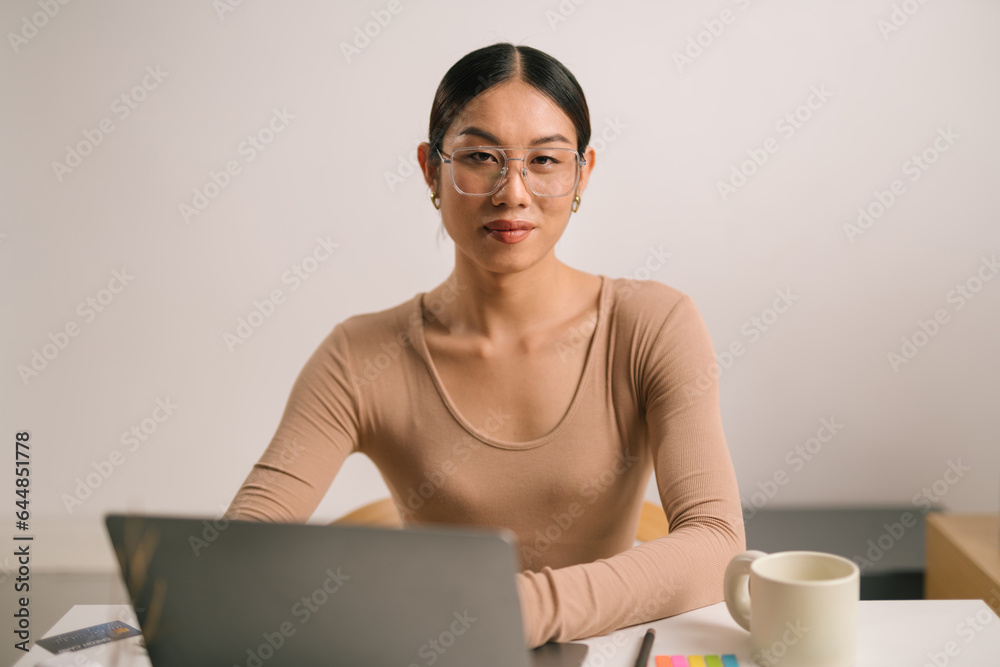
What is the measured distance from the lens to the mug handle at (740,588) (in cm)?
95

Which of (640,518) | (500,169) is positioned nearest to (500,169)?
(500,169)

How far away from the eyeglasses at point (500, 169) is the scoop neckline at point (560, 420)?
217 mm

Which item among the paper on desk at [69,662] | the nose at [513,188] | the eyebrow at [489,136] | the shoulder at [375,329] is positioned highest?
the eyebrow at [489,136]

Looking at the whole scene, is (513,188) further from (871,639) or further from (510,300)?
(871,639)

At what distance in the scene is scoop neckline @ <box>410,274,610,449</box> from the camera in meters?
1.38

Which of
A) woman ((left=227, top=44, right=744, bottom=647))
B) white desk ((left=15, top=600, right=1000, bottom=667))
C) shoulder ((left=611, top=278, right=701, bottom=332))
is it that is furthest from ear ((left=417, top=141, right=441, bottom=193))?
white desk ((left=15, top=600, right=1000, bottom=667))

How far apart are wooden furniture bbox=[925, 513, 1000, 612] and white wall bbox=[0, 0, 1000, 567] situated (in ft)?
0.50

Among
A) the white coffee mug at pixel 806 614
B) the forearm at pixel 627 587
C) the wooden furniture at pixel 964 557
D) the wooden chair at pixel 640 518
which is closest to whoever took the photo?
the white coffee mug at pixel 806 614

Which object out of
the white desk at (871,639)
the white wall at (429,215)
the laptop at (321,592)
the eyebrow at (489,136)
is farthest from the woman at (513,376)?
the white wall at (429,215)

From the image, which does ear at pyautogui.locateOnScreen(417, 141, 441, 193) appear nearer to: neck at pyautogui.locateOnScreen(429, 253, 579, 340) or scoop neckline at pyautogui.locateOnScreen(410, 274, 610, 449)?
neck at pyautogui.locateOnScreen(429, 253, 579, 340)

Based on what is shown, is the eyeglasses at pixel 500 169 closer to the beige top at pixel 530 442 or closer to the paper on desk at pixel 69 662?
the beige top at pixel 530 442

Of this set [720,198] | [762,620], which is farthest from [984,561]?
[762,620]

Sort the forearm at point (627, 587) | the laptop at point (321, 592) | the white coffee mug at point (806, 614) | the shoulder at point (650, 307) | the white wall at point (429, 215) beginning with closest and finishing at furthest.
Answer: the laptop at point (321, 592)
the white coffee mug at point (806, 614)
the forearm at point (627, 587)
the shoulder at point (650, 307)
the white wall at point (429, 215)

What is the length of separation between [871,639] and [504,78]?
95 centimetres
